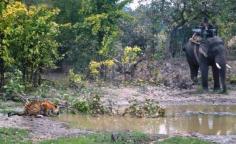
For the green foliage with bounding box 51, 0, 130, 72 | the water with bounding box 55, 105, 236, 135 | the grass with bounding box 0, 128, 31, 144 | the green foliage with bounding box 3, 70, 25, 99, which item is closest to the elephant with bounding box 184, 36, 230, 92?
the water with bounding box 55, 105, 236, 135

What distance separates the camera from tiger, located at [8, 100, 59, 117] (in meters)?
16.4

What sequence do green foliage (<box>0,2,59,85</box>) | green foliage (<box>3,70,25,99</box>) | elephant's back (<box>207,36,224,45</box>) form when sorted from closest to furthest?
green foliage (<box>3,70,25,99</box>), green foliage (<box>0,2,59,85</box>), elephant's back (<box>207,36,224,45</box>)

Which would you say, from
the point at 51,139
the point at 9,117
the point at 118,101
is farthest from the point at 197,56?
the point at 51,139

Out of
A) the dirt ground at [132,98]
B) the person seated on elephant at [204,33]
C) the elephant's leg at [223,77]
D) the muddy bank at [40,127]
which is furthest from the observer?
the person seated on elephant at [204,33]

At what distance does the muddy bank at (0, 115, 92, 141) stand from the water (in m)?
0.64

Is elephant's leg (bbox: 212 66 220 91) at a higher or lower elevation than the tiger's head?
higher

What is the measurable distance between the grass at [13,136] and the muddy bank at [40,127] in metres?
0.21

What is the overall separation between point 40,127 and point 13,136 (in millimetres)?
1621

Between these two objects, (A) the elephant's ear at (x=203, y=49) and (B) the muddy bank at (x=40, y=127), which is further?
(A) the elephant's ear at (x=203, y=49)

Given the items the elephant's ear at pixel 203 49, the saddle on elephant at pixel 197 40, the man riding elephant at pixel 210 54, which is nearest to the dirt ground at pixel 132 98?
the man riding elephant at pixel 210 54

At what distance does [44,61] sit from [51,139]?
34.7 ft

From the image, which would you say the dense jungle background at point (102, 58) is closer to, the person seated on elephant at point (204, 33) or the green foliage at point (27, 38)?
the green foliage at point (27, 38)

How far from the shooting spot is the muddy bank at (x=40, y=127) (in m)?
13.6

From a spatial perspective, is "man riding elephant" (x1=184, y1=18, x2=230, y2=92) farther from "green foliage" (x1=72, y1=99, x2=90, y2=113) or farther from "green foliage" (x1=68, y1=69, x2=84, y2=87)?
"green foliage" (x1=72, y1=99, x2=90, y2=113)
